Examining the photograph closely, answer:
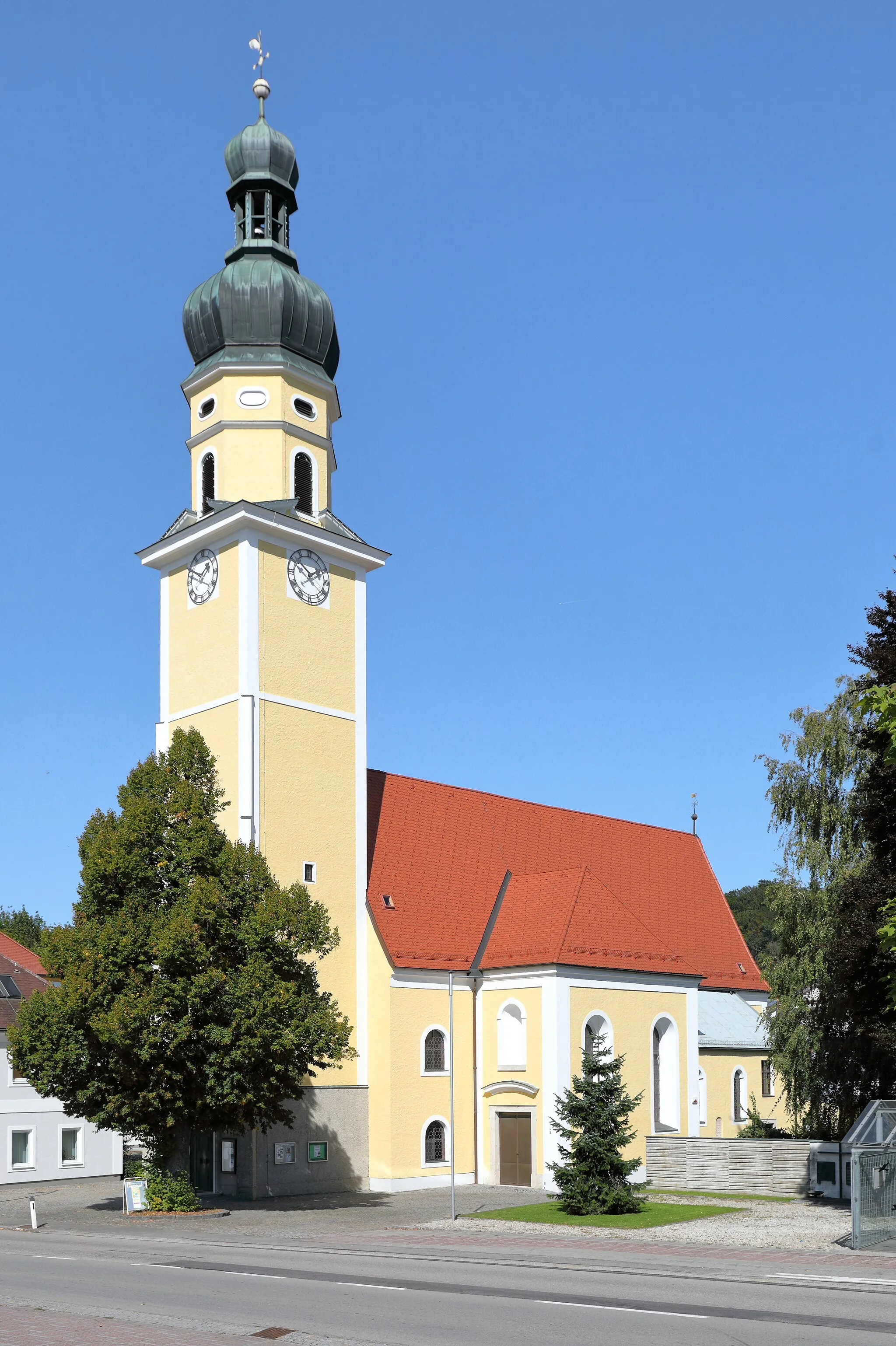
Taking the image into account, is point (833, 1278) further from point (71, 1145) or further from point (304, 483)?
point (71, 1145)

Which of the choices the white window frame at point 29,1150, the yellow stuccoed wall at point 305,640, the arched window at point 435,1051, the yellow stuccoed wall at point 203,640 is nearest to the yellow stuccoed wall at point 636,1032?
the arched window at point 435,1051

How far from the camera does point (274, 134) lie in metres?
39.0

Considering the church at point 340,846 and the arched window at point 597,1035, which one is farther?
the arched window at point 597,1035

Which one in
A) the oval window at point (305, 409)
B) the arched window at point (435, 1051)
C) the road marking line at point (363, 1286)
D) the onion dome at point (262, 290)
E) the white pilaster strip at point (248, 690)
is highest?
the onion dome at point (262, 290)

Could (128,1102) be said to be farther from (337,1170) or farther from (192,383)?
(192,383)

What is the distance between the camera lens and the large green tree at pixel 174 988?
2744cm

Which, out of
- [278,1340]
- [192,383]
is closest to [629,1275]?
[278,1340]

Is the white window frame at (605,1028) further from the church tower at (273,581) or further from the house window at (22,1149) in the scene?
the house window at (22,1149)

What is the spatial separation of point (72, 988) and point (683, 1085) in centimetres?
1869

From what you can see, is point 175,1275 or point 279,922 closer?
point 175,1275

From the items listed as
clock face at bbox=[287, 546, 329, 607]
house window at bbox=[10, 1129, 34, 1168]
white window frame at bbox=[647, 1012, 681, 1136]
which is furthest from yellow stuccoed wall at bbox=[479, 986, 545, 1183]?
house window at bbox=[10, 1129, 34, 1168]

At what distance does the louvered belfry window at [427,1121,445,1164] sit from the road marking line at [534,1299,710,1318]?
20.5 metres

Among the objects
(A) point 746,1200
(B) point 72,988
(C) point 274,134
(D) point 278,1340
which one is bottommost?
(A) point 746,1200

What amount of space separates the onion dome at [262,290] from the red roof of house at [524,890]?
1285cm
